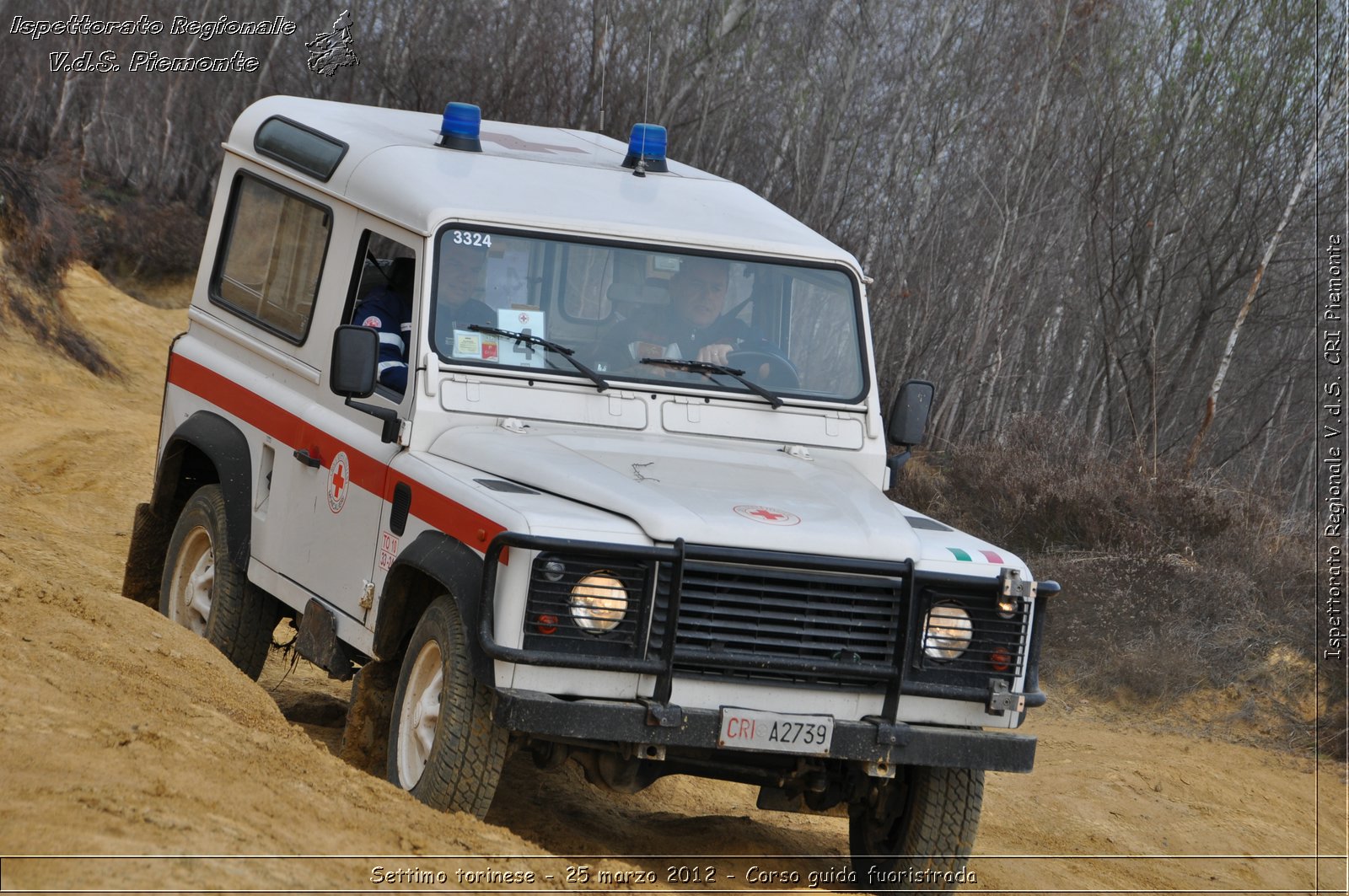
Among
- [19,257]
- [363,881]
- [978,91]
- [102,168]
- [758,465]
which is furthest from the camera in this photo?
[102,168]

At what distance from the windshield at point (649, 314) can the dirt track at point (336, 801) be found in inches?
66.4

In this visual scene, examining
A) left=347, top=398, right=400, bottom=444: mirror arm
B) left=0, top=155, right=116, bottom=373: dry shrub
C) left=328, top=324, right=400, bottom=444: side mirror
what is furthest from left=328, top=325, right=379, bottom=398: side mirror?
left=0, top=155, right=116, bottom=373: dry shrub

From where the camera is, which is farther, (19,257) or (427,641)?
(19,257)

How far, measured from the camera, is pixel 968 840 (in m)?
5.49

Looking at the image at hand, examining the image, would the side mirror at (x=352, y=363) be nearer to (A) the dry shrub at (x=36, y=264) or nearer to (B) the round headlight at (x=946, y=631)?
(B) the round headlight at (x=946, y=631)

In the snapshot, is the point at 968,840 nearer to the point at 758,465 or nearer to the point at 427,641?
the point at 758,465

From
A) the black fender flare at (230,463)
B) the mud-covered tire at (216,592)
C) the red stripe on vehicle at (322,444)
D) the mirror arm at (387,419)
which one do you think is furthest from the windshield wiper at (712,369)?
the mud-covered tire at (216,592)

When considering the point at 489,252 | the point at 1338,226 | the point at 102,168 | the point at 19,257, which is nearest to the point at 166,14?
the point at 102,168

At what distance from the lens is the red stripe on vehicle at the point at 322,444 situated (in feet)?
17.0

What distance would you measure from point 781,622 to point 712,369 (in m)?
1.46

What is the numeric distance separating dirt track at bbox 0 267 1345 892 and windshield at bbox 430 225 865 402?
1.69m

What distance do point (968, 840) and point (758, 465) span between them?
149 centimetres

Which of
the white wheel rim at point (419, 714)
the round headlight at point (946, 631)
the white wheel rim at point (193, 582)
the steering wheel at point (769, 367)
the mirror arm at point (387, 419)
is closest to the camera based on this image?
the round headlight at point (946, 631)

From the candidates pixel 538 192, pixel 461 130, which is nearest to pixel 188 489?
pixel 461 130
